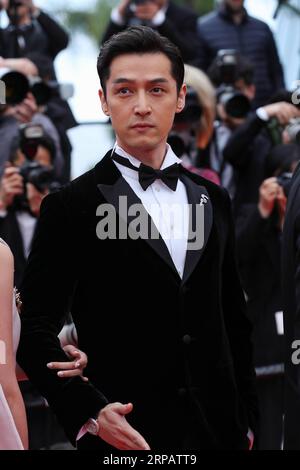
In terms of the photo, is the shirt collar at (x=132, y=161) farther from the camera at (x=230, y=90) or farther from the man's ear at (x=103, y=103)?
the camera at (x=230, y=90)

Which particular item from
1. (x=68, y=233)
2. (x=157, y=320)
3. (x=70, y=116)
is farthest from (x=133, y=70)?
(x=70, y=116)

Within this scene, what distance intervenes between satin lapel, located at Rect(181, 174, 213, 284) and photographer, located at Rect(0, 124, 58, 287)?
2.11 meters

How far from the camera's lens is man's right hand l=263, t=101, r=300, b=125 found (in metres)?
6.53

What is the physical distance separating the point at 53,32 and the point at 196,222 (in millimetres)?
4124

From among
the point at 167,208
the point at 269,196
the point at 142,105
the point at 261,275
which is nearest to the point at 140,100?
Answer: the point at 142,105

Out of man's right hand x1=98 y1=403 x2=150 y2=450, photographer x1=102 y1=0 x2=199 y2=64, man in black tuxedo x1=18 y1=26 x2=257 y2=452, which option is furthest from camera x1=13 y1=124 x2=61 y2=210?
man's right hand x1=98 y1=403 x2=150 y2=450

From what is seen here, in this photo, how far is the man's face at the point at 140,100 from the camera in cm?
361

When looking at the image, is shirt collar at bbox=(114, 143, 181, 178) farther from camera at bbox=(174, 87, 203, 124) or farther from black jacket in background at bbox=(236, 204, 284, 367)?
camera at bbox=(174, 87, 203, 124)

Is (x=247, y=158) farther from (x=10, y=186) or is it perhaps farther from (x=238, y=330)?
(x=238, y=330)

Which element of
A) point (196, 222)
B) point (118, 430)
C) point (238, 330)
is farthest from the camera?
point (238, 330)

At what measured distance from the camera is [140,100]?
361cm

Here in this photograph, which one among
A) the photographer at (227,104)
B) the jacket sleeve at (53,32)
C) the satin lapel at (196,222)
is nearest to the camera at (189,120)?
the photographer at (227,104)
